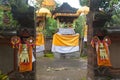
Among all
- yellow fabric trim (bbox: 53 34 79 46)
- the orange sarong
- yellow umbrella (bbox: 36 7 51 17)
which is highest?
yellow umbrella (bbox: 36 7 51 17)

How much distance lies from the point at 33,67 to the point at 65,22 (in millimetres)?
9482

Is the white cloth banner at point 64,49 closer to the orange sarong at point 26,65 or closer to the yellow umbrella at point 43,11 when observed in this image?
the yellow umbrella at point 43,11

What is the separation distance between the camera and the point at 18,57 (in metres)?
6.14

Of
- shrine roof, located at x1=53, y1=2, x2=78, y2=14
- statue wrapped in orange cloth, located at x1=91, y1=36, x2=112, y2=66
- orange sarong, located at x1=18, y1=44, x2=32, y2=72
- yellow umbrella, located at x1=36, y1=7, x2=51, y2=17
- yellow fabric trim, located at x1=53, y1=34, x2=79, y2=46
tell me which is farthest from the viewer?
shrine roof, located at x1=53, y1=2, x2=78, y2=14

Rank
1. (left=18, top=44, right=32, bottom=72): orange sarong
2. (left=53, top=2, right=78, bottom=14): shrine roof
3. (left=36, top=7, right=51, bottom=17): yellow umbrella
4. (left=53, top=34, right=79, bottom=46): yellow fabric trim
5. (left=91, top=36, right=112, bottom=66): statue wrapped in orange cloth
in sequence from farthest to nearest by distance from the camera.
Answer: (left=53, top=2, right=78, bottom=14): shrine roof < (left=36, top=7, right=51, bottom=17): yellow umbrella < (left=53, top=34, right=79, bottom=46): yellow fabric trim < (left=91, top=36, right=112, bottom=66): statue wrapped in orange cloth < (left=18, top=44, right=32, bottom=72): orange sarong

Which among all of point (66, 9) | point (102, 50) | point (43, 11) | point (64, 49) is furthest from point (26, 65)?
point (66, 9)

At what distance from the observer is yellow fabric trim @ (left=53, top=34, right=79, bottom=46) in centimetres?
1381

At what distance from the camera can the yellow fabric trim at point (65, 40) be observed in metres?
13.8

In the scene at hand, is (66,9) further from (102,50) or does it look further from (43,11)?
(102,50)

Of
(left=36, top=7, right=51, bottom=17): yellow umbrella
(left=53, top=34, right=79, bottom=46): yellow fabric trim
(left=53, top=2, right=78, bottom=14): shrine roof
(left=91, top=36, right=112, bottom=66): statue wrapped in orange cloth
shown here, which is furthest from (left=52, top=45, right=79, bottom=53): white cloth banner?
(left=91, top=36, right=112, bottom=66): statue wrapped in orange cloth

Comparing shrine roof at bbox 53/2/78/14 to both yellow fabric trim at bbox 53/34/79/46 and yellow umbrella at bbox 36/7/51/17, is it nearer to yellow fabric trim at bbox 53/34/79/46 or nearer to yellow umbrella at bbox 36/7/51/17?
yellow umbrella at bbox 36/7/51/17

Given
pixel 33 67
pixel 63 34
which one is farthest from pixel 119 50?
pixel 63 34

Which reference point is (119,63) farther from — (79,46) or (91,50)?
(79,46)

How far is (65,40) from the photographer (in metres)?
13.9
